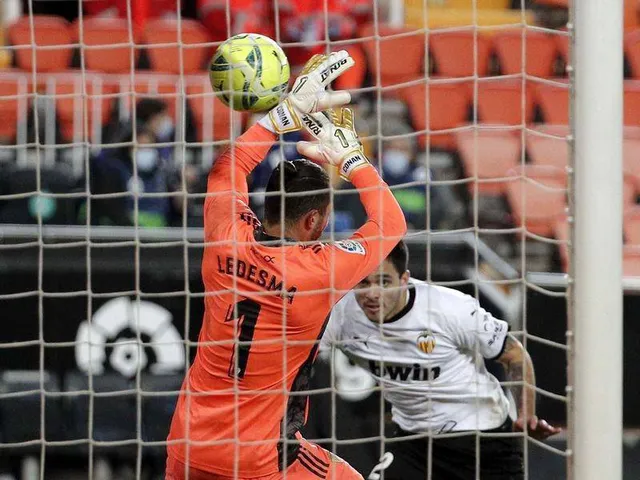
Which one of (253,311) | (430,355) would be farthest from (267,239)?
(430,355)

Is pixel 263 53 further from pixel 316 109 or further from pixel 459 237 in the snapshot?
pixel 459 237

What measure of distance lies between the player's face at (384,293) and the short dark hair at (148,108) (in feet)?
9.66

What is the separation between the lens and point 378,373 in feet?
13.2

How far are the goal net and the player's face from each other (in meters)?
0.26

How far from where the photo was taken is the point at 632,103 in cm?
754

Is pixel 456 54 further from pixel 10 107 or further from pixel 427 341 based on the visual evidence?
pixel 427 341

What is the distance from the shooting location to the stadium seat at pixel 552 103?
7707mm

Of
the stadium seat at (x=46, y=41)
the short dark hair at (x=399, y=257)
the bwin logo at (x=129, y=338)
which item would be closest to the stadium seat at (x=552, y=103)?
the stadium seat at (x=46, y=41)

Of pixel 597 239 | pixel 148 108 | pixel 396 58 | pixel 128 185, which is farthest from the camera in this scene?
pixel 396 58

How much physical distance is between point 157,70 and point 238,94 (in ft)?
13.5

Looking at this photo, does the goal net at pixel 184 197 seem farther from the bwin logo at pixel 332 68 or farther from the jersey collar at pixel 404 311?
the jersey collar at pixel 404 311

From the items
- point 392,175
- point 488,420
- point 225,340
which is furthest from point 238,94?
point 392,175

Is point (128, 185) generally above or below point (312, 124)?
below

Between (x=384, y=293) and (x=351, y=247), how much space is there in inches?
23.7
